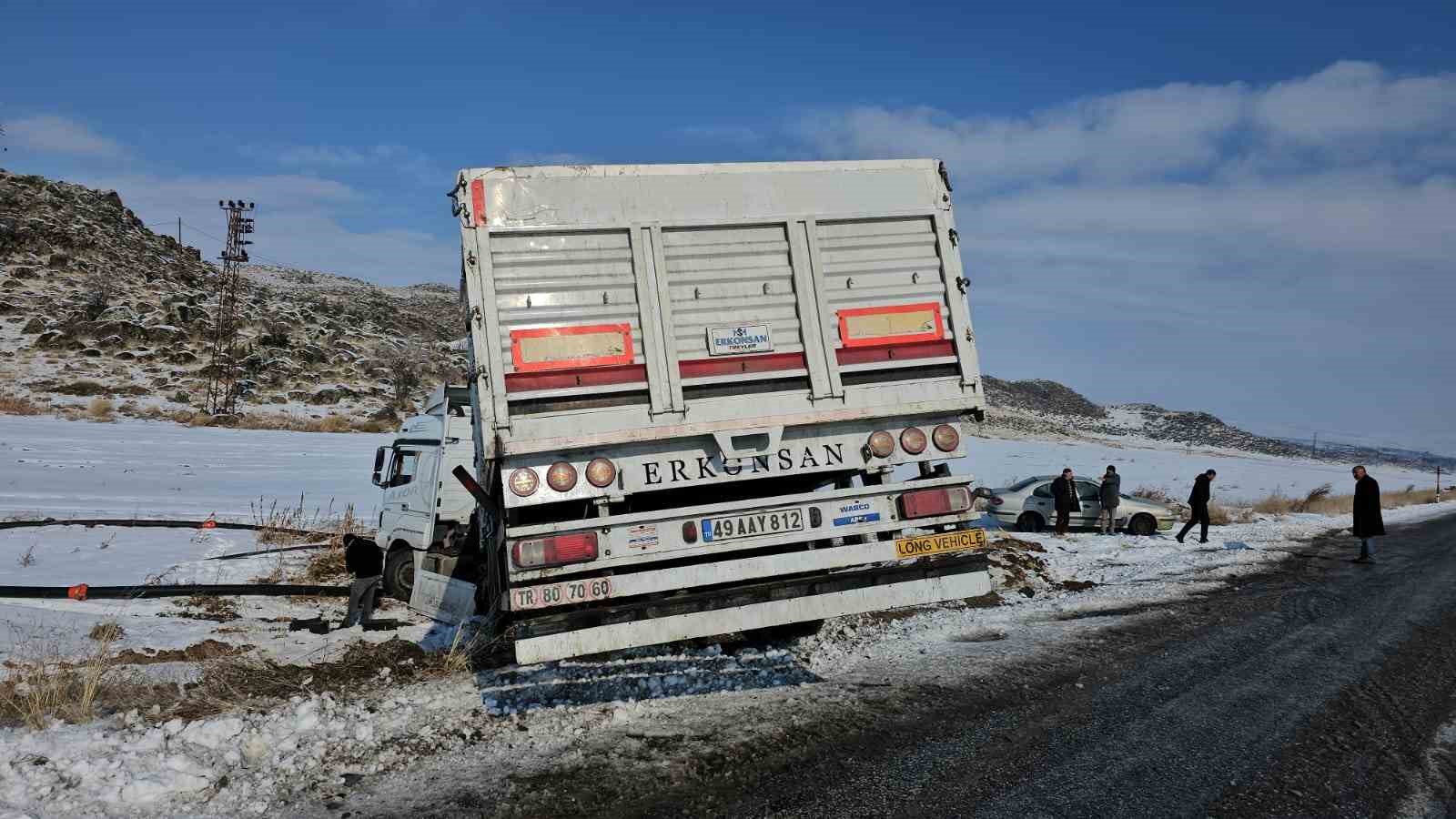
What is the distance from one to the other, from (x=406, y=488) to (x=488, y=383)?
21.0 feet

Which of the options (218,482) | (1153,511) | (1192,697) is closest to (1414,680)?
(1192,697)

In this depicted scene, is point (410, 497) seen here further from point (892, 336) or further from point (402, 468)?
point (892, 336)

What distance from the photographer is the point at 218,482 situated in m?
19.6

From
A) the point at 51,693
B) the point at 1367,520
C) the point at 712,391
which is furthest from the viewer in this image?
the point at 1367,520

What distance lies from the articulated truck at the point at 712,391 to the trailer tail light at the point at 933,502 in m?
0.01

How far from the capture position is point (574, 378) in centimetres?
570

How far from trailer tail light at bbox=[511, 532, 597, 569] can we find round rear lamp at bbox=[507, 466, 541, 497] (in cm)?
30

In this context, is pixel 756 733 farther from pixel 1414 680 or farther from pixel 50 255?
pixel 50 255

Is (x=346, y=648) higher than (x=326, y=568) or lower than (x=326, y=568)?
lower

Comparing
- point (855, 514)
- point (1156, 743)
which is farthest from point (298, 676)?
point (1156, 743)

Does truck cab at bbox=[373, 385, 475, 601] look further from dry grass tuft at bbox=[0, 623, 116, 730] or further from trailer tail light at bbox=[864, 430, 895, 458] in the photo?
trailer tail light at bbox=[864, 430, 895, 458]

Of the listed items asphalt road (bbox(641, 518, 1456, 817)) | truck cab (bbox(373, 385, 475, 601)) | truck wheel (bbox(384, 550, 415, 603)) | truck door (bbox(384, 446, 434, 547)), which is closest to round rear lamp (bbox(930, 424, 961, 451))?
asphalt road (bbox(641, 518, 1456, 817))

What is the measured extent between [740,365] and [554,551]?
1654mm

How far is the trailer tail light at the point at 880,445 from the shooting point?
6242mm
